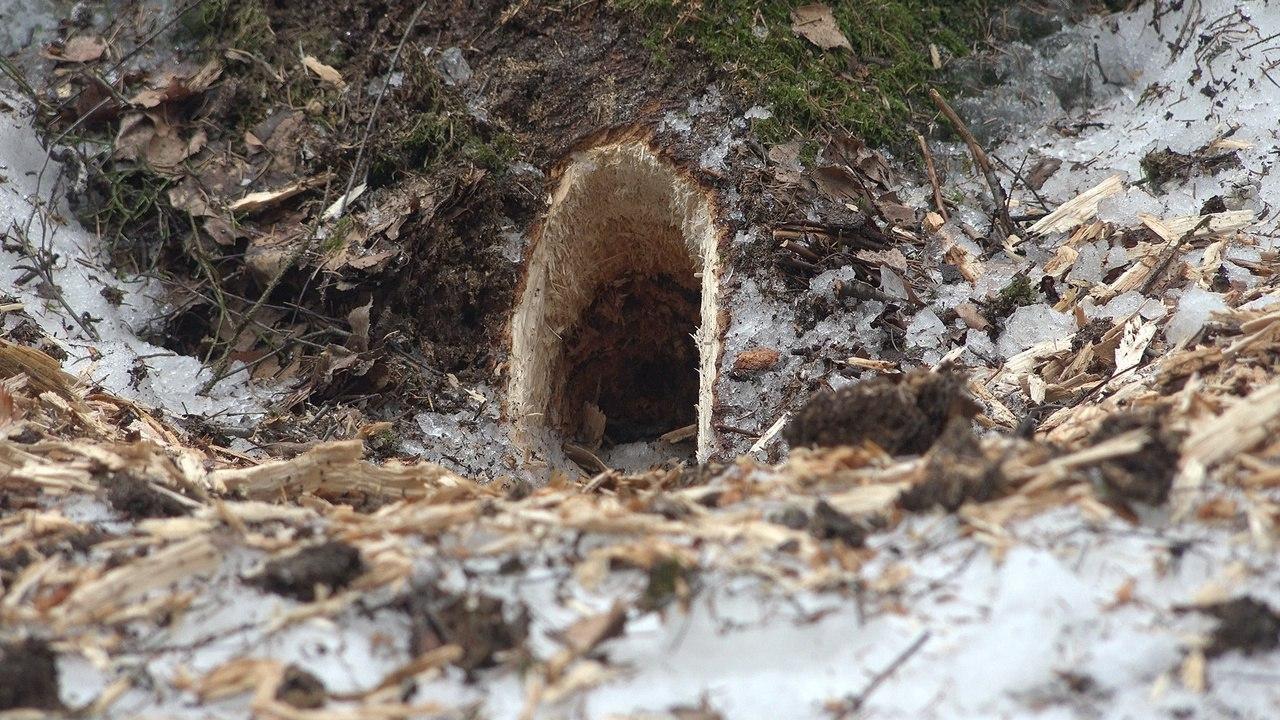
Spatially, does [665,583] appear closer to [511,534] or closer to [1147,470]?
[511,534]

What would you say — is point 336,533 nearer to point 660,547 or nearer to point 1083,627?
point 660,547

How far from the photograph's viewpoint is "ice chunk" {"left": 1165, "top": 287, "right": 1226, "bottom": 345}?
104 inches

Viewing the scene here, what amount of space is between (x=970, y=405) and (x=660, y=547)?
0.79 metres

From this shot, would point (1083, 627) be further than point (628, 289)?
No

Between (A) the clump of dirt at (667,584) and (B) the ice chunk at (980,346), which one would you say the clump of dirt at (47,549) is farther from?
(B) the ice chunk at (980,346)

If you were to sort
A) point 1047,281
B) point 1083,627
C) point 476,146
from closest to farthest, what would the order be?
point 1083,627 < point 1047,281 < point 476,146

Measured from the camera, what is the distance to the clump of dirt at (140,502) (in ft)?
6.90

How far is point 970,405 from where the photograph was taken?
7.14 feet

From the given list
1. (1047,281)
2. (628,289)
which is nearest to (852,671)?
(1047,281)

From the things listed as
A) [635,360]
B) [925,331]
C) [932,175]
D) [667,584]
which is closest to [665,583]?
[667,584]

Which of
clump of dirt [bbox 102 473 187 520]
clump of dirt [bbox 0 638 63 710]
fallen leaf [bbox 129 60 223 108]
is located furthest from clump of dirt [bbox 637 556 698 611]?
fallen leaf [bbox 129 60 223 108]

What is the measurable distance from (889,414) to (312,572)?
114 cm

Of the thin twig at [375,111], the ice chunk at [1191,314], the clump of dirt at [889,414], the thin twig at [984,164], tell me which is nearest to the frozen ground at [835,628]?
the clump of dirt at [889,414]

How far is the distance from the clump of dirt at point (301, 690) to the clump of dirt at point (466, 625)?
152 mm
